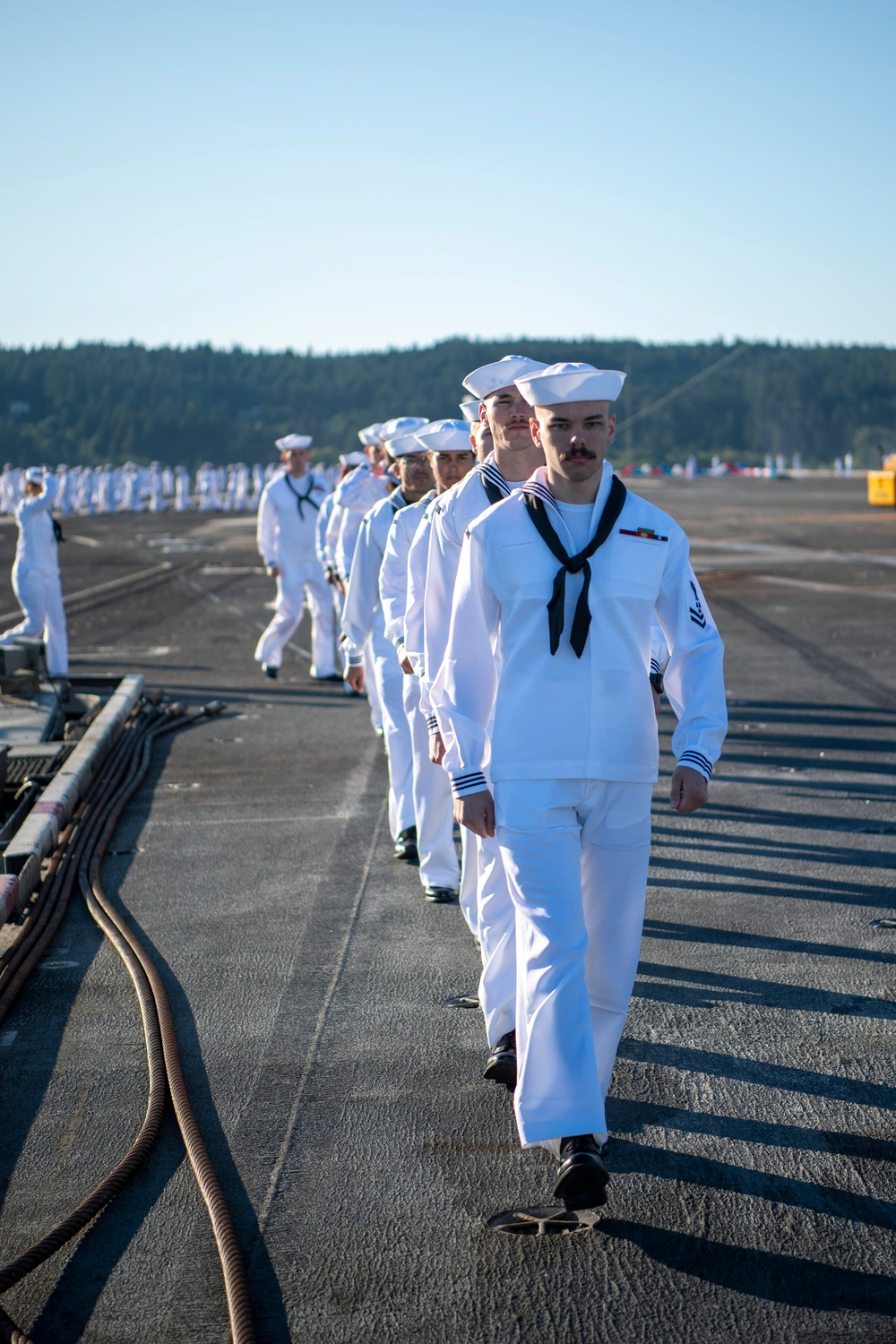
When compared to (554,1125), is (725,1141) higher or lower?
lower

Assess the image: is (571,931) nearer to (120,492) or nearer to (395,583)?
(395,583)

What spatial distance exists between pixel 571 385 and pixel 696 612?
29.1 inches

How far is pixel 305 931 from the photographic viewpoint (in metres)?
6.09

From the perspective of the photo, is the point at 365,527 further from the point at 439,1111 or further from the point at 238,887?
the point at 439,1111

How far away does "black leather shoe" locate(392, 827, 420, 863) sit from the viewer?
7.25 meters

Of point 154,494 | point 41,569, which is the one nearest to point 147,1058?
point 41,569

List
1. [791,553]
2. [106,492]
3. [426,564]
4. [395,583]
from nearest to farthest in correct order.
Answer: [426,564], [395,583], [791,553], [106,492]

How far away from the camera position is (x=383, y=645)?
765cm

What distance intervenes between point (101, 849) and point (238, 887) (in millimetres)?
1018

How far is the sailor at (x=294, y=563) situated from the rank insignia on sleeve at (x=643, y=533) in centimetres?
1032

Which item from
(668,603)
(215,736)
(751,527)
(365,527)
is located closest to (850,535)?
(751,527)

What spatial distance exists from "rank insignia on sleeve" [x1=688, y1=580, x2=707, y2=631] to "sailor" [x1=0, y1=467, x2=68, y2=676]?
11.6m

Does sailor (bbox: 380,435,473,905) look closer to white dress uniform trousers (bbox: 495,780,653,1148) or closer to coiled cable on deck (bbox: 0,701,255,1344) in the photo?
coiled cable on deck (bbox: 0,701,255,1344)

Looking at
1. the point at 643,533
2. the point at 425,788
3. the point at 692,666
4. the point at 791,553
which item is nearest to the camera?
the point at 643,533
